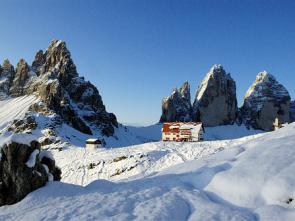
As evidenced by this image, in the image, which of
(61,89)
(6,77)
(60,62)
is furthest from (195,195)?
(6,77)

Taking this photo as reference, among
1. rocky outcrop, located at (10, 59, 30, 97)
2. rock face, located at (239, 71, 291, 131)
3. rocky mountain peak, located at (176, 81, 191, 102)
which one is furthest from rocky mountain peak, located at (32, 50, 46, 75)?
rock face, located at (239, 71, 291, 131)

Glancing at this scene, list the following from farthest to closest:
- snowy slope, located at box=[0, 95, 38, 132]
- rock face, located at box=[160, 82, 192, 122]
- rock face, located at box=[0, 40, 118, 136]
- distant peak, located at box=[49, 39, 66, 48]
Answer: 1. rock face, located at box=[160, 82, 192, 122]
2. distant peak, located at box=[49, 39, 66, 48]
3. snowy slope, located at box=[0, 95, 38, 132]
4. rock face, located at box=[0, 40, 118, 136]

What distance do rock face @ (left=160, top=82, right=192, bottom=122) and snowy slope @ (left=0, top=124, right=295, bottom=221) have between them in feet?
535

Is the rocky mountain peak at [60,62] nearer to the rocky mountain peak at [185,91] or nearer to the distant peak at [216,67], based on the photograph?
the rocky mountain peak at [185,91]

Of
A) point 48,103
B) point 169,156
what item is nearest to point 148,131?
point 48,103

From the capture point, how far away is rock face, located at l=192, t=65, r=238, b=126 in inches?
7219

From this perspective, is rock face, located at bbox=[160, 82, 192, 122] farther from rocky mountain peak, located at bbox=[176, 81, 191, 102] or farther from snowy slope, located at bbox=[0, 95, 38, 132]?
snowy slope, located at bbox=[0, 95, 38, 132]

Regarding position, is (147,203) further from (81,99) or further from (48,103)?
(81,99)

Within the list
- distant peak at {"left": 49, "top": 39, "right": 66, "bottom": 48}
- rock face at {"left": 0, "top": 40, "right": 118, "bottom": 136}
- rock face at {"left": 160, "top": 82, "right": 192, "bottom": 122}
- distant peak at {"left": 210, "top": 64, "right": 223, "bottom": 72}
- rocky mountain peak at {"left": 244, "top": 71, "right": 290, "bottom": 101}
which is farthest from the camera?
rocky mountain peak at {"left": 244, "top": 71, "right": 290, "bottom": 101}

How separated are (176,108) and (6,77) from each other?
8542 centimetres

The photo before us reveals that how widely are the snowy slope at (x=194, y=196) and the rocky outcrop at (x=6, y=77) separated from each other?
155423 millimetres

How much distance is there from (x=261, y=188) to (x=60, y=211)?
8.65 m

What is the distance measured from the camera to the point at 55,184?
19.6 meters

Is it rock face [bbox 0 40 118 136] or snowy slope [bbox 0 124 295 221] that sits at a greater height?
rock face [bbox 0 40 118 136]
